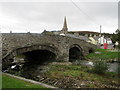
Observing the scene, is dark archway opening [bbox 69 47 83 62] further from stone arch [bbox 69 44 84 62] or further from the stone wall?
the stone wall

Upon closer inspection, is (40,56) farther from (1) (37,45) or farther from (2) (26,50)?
(2) (26,50)

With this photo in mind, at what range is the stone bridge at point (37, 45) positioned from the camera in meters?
15.9

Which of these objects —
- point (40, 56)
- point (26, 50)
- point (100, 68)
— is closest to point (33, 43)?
point (26, 50)

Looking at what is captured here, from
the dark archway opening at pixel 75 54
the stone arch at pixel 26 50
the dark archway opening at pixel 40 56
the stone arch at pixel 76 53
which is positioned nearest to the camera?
the stone arch at pixel 26 50

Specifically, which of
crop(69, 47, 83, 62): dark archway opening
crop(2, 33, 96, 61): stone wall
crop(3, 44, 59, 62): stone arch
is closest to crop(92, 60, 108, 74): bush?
crop(3, 44, 59, 62): stone arch

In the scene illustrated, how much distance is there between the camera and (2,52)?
15438mm

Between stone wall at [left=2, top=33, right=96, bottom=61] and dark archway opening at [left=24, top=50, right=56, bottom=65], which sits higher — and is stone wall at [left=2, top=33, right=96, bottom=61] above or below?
above

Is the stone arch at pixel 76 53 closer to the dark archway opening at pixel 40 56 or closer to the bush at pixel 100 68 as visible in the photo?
the dark archway opening at pixel 40 56

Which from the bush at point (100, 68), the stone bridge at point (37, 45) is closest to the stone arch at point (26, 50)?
the stone bridge at point (37, 45)

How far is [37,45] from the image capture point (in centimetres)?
1925

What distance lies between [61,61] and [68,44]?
288 centimetres

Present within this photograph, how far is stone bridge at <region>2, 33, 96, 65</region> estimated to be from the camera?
15891mm

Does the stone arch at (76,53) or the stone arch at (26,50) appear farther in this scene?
the stone arch at (76,53)

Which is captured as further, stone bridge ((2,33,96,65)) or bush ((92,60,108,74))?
stone bridge ((2,33,96,65))
